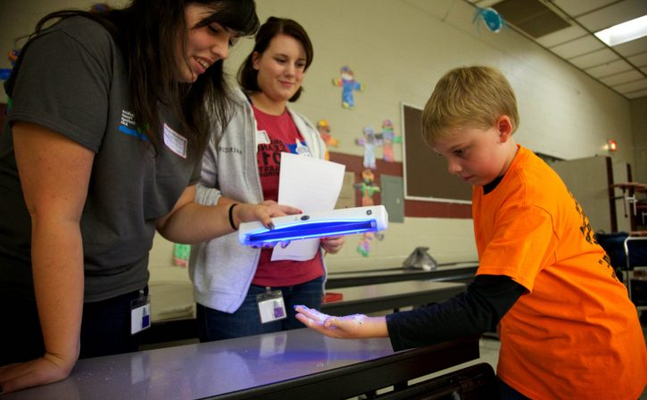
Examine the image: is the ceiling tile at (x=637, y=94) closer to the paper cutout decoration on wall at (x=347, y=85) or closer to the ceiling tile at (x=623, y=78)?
the ceiling tile at (x=623, y=78)

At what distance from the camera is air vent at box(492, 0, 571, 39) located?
4.91m

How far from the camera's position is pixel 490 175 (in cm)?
101

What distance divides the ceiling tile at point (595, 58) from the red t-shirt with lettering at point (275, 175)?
672 centimetres

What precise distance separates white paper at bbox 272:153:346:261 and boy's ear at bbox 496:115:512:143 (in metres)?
0.44

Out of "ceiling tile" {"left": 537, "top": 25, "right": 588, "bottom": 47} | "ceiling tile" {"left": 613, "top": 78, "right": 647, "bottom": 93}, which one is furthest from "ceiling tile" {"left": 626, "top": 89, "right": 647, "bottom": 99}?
"ceiling tile" {"left": 537, "top": 25, "right": 588, "bottom": 47}

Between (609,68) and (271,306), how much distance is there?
8028 millimetres

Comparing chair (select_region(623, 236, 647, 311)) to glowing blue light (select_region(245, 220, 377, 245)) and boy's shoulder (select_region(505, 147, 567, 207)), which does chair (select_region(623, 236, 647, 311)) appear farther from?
glowing blue light (select_region(245, 220, 377, 245))

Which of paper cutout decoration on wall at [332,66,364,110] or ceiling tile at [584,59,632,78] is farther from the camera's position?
ceiling tile at [584,59,632,78]

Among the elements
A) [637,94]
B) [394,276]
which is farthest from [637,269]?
[637,94]

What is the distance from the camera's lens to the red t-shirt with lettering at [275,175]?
124 cm

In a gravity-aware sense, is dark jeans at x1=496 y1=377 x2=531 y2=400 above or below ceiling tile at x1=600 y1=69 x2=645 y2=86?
below

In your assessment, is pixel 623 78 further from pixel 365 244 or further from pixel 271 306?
pixel 271 306

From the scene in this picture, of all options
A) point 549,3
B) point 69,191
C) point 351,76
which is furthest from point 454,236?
point 69,191

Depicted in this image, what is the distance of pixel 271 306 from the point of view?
3.92ft
